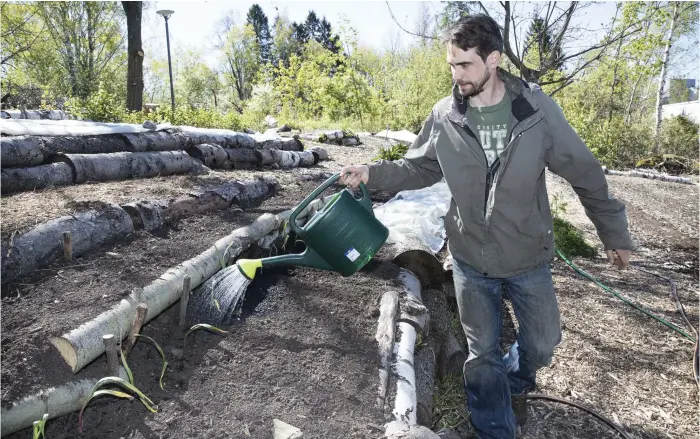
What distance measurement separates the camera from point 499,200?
2.04 metres

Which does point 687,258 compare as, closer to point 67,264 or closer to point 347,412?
point 347,412

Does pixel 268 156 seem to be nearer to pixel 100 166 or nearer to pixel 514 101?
pixel 100 166

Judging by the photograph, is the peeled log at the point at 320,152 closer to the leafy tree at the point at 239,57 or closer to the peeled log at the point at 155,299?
the peeled log at the point at 155,299

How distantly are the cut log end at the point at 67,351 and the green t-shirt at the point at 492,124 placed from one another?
1.89m

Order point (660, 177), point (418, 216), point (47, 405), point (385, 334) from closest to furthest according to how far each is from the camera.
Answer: point (47, 405), point (385, 334), point (418, 216), point (660, 177)

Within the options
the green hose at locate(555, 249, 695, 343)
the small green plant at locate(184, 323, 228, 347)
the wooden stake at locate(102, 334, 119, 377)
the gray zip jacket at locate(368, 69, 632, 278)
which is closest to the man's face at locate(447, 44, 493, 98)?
the gray zip jacket at locate(368, 69, 632, 278)

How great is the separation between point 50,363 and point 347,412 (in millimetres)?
1207

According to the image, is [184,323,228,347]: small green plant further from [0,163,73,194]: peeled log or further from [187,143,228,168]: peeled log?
[187,143,228,168]: peeled log

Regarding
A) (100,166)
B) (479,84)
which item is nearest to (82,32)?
(100,166)

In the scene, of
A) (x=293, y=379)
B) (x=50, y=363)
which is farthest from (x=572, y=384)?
(x=50, y=363)

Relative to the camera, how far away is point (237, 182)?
5020mm

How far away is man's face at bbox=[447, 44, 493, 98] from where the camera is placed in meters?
1.98

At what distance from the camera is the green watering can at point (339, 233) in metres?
2.46

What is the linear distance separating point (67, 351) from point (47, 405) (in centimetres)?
23
